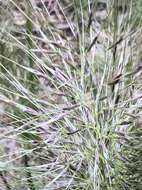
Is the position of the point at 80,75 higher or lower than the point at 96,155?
higher

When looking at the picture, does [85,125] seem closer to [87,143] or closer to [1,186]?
[87,143]

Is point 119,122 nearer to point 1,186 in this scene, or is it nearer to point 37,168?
point 37,168

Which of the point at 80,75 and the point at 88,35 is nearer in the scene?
the point at 80,75

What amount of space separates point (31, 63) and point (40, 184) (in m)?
0.26

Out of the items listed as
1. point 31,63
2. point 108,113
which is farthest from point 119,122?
point 31,63

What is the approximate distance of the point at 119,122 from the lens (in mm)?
964

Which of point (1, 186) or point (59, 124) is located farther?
point (1, 186)

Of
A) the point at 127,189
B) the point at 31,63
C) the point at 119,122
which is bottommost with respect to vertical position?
the point at 127,189

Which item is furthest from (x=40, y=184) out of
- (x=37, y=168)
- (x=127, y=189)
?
(x=127, y=189)

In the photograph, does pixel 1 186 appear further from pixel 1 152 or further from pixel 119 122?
pixel 119 122

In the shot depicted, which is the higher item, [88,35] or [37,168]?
[88,35]

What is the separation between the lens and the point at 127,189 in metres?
1.00

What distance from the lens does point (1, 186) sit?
3.71ft

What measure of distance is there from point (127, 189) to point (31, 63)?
33cm
